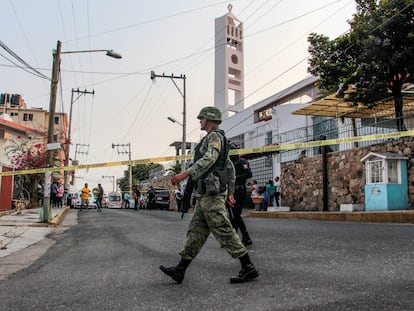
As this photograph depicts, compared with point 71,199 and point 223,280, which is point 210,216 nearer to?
point 223,280

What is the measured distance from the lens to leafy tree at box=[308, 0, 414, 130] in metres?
13.3

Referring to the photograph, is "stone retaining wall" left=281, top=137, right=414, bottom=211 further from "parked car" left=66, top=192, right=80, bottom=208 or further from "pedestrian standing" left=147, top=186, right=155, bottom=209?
"parked car" left=66, top=192, right=80, bottom=208

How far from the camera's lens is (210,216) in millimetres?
3848

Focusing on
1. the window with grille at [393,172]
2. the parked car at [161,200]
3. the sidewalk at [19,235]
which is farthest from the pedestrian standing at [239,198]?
the parked car at [161,200]

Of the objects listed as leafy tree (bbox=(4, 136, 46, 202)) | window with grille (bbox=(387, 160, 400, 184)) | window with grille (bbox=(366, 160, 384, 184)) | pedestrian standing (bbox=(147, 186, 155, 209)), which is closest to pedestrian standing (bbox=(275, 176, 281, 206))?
window with grille (bbox=(366, 160, 384, 184))

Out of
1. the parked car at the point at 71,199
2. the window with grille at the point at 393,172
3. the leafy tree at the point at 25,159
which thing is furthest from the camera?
the parked car at the point at 71,199

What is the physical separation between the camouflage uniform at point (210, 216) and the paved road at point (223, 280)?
345 millimetres

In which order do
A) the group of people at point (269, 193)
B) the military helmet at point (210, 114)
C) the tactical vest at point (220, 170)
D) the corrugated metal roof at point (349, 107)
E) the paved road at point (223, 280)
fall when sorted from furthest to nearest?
the group of people at point (269, 193)
the corrugated metal roof at point (349, 107)
the military helmet at point (210, 114)
the tactical vest at point (220, 170)
the paved road at point (223, 280)

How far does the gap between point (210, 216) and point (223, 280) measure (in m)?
0.66

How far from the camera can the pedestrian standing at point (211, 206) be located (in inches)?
150

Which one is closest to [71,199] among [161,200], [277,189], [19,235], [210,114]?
[161,200]

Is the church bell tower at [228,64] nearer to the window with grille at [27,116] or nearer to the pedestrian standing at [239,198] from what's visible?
the window with grille at [27,116]


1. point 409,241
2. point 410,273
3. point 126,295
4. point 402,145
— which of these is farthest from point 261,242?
point 402,145

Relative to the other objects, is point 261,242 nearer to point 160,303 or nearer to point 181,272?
point 181,272
